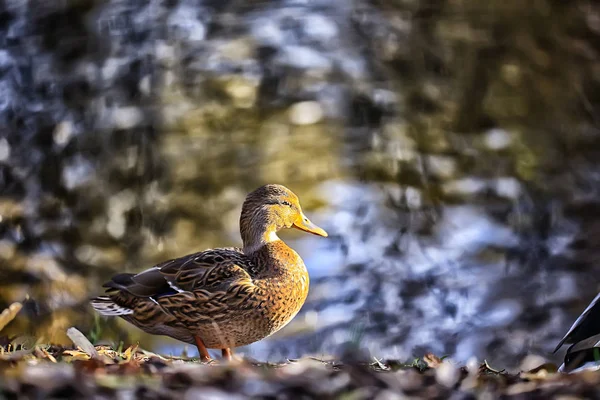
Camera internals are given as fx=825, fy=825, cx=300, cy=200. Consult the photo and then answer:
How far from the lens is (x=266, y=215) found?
5176 mm

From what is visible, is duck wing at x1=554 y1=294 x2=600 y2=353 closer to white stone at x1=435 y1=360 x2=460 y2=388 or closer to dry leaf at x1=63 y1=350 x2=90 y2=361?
white stone at x1=435 y1=360 x2=460 y2=388

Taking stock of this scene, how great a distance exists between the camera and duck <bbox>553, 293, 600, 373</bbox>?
3908 mm

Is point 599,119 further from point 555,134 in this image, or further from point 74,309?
point 74,309

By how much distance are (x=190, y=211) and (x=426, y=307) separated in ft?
7.99

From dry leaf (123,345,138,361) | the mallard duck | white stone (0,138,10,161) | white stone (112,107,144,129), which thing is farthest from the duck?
white stone (0,138,10,161)

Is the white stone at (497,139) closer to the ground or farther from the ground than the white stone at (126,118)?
closer to the ground

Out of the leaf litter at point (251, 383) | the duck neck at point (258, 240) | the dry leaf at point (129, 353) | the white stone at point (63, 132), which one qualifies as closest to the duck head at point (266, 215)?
the duck neck at point (258, 240)

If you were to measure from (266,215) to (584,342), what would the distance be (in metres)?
2.09

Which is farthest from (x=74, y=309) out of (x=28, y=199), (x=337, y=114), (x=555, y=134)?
(x=555, y=134)

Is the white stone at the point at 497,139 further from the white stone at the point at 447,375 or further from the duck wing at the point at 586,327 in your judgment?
the white stone at the point at 447,375

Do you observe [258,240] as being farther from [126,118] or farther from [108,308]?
[126,118]

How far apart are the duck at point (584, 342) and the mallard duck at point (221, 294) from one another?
1.56 m

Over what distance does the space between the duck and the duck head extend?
189 centimetres

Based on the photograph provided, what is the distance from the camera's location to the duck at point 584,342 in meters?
3.91
